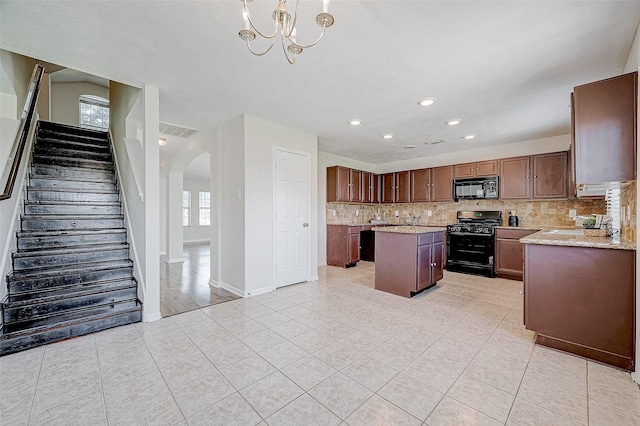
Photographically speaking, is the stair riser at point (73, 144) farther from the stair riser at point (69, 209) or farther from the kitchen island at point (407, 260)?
the kitchen island at point (407, 260)

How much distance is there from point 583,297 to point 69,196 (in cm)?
605

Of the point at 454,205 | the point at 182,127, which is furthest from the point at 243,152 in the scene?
the point at 454,205

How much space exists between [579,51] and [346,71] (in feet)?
6.45

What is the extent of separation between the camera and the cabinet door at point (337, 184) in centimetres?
595

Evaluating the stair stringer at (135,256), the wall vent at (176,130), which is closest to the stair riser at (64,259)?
the stair stringer at (135,256)

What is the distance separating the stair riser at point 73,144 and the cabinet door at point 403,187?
20.3 feet

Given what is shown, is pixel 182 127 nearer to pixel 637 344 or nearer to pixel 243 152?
pixel 243 152

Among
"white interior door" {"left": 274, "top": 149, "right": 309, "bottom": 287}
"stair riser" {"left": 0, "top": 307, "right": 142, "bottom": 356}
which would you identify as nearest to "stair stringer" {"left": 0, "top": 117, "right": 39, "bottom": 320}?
"stair riser" {"left": 0, "top": 307, "right": 142, "bottom": 356}

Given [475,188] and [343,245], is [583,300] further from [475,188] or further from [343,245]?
[343,245]

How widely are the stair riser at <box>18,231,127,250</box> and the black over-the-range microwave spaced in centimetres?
605

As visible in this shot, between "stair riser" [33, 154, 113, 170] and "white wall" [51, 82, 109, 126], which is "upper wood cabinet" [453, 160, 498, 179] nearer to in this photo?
"stair riser" [33, 154, 113, 170]

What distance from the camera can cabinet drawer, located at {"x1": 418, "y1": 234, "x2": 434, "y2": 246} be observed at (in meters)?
3.80

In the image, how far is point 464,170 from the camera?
→ 224 inches

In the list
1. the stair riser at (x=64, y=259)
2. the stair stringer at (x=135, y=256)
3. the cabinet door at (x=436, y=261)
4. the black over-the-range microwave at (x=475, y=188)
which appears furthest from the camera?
the black over-the-range microwave at (x=475, y=188)
